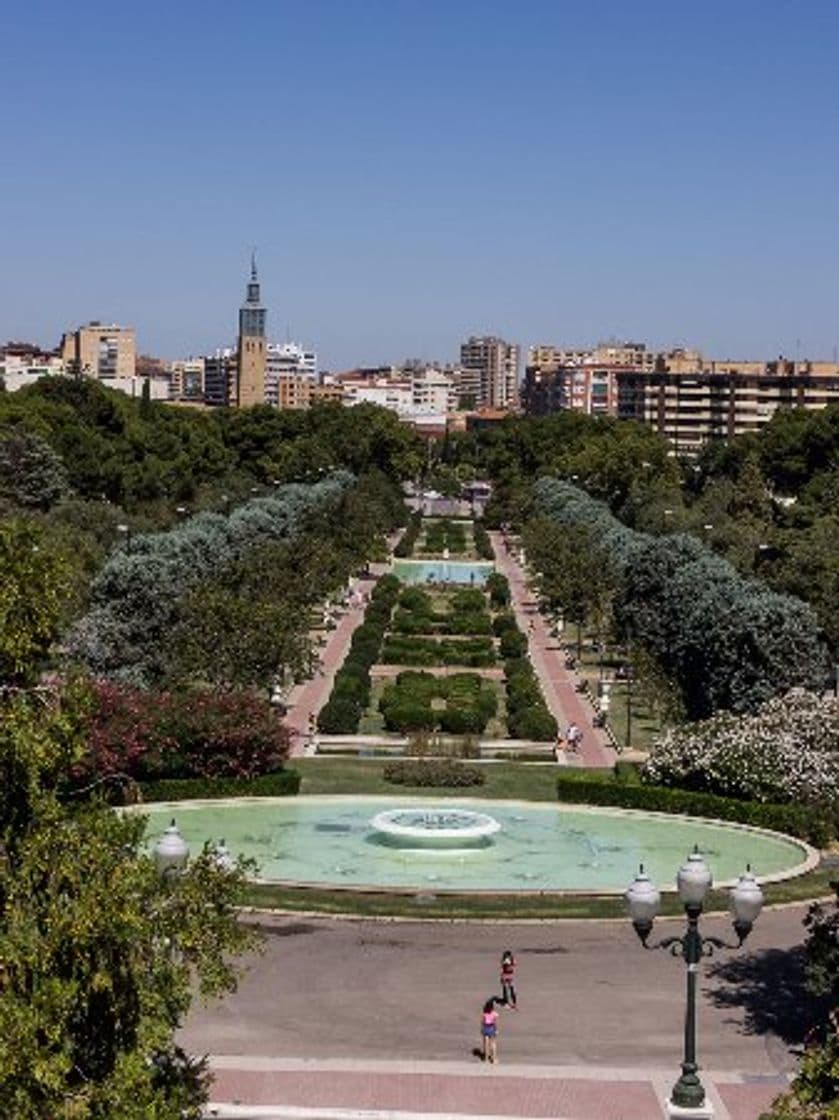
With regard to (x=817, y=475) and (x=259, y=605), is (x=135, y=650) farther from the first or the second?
(x=817, y=475)

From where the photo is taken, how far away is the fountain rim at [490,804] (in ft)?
103

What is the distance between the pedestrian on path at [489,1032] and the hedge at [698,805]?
48.2 feet

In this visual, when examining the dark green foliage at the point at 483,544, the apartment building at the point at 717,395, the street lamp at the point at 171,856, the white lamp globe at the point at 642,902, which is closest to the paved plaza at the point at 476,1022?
the white lamp globe at the point at 642,902

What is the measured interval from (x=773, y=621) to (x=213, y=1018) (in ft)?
75.6

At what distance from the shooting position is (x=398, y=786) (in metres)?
41.8

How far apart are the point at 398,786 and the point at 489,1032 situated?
19.3 meters

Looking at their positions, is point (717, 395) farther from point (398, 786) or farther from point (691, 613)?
point (398, 786)

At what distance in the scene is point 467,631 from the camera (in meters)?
70.1

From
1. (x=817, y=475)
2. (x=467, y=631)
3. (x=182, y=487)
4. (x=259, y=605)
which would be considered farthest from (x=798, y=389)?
(x=259, y=605)

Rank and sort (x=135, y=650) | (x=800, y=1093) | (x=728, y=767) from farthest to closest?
(x=135, y=650) < (x=728, y=767) < (x=800, y=1093)

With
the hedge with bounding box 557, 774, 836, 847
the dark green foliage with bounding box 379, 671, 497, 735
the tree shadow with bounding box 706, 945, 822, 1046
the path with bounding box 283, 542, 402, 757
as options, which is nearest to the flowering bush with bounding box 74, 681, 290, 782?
the path with bounding box 283, 542, 402, 757

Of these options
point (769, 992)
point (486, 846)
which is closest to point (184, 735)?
point (486, 846)

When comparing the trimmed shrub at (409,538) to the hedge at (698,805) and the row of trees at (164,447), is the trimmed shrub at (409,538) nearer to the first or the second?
the row of trees at (164,447)

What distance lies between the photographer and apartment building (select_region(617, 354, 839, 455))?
167 metres
